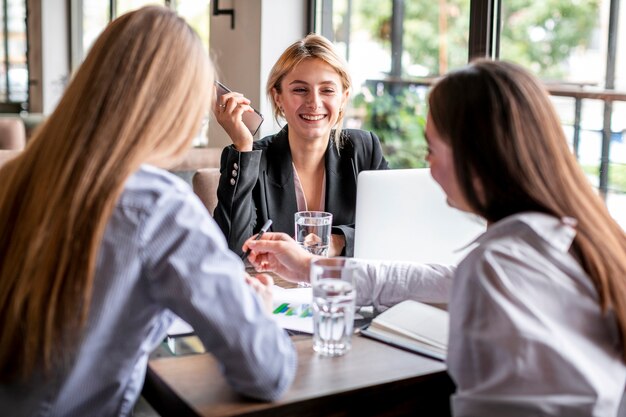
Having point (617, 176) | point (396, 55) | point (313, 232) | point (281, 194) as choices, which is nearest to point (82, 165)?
point (313, 232)

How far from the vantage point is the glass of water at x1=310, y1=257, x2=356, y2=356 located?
1396 millimetres

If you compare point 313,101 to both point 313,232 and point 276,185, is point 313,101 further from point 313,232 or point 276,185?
point 313,232

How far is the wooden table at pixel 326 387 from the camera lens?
3.87 feet

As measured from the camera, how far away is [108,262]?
110 centimetres

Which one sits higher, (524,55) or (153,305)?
(524,55)

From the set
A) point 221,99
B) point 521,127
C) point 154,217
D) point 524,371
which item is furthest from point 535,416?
point 221,99

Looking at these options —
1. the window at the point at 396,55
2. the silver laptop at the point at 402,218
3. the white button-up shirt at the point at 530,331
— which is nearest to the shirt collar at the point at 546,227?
the white button-up shirt at the point at 530,331

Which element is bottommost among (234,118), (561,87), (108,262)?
(108,262)

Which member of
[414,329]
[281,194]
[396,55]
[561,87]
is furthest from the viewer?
[396,55]

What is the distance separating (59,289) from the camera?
1.07 meters

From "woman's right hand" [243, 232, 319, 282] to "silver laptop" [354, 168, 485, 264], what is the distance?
226 millimetres

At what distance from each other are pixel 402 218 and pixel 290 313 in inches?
16.1

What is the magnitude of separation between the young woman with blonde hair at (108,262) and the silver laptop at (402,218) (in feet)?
2.50

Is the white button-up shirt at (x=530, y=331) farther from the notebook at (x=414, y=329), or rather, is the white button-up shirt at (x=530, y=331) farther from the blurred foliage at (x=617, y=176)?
the blurred foliage at (x=617, y=176)
